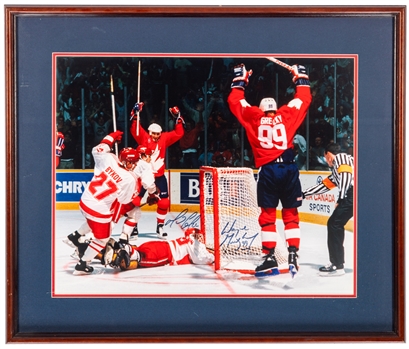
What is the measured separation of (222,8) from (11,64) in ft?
3.03

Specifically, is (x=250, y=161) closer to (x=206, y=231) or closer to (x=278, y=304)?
(x=206, y=231)

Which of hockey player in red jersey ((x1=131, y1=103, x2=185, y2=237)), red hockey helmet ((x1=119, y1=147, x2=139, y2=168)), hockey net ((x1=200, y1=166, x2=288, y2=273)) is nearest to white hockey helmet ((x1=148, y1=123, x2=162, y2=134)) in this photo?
hockey player in red jersey ((x1=131, y1=103, x2=185, y2=237))

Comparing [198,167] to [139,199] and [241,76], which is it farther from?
[241,76]

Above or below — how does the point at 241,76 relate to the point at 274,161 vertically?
above

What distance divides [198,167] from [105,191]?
429 mm

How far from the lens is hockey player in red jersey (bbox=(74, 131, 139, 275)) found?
6.28 feet

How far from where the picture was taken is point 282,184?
1950 mm

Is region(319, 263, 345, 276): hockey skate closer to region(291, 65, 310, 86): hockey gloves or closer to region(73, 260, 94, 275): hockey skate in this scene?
region(291, 65, 310, 86): hockey gloves

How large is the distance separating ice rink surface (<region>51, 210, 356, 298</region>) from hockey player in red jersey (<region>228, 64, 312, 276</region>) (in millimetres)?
60

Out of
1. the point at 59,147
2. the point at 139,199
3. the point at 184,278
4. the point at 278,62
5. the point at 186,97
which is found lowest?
the point at 184,278

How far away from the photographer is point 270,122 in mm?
1944

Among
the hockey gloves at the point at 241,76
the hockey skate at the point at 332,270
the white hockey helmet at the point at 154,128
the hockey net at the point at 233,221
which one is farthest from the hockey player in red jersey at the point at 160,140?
the hockey skate at the point at 332,270

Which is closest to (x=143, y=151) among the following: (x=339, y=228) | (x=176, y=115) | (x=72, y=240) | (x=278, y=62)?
(x=176, y=115)

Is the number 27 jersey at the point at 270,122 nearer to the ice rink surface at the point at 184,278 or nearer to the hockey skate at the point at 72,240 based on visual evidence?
the ice rink surface at the point at 184,278
